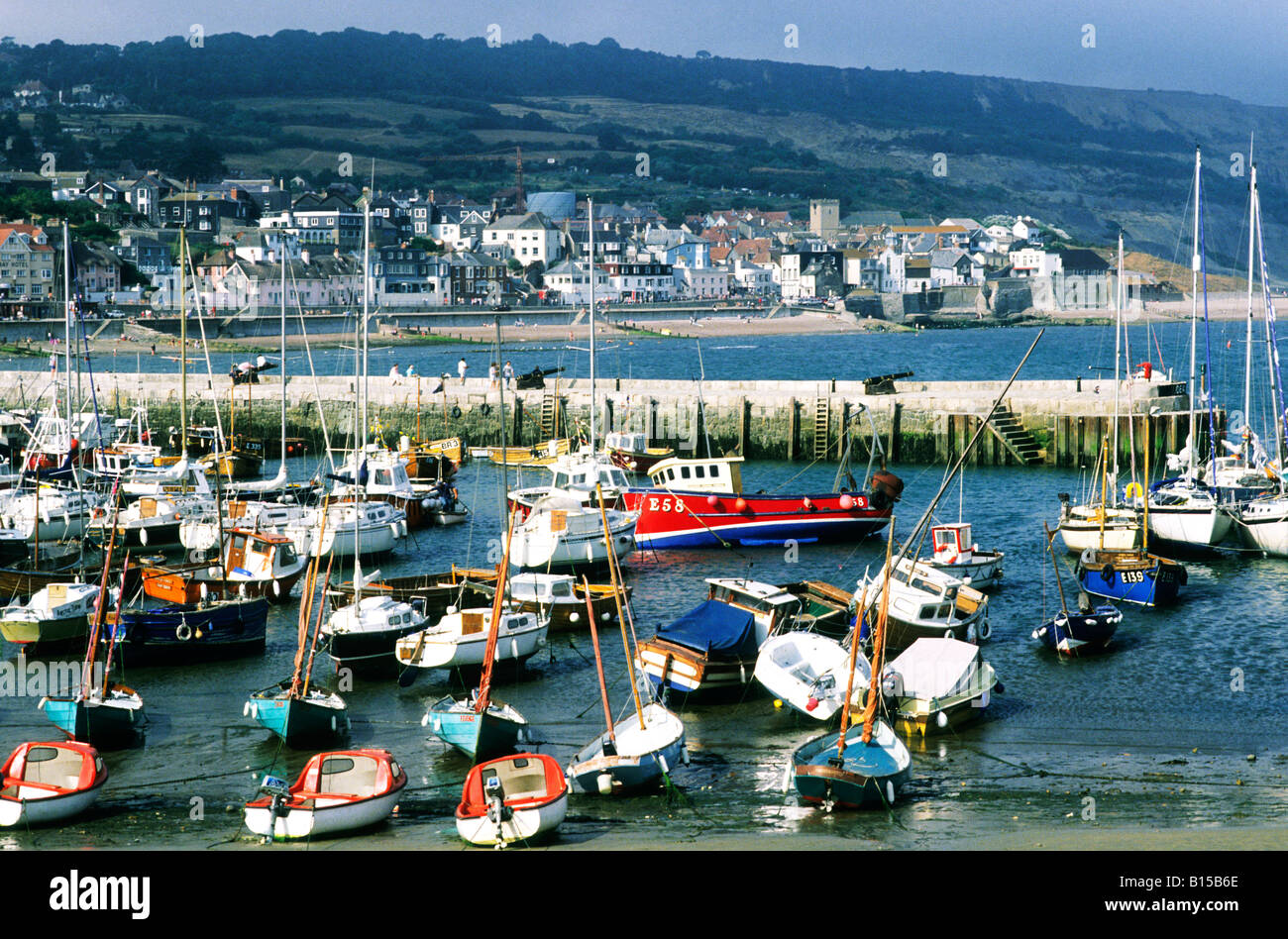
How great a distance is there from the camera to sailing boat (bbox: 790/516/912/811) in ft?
44.9

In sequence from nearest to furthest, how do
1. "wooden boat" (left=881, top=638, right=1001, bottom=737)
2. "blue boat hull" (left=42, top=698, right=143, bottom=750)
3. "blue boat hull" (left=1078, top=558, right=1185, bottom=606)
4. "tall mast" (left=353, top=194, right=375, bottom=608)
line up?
"blue boat hull" (left=42, top=698, right=143, bottom=750) → "wooden boat" (left=881, top=638, right=1001, bottom=737) → "tall mast" (left=353, top=194, right=375, bottom=608) → "blue boat hull" (left=1078, top=558, right=1185, bottom=606)

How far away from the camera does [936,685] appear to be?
17.2m

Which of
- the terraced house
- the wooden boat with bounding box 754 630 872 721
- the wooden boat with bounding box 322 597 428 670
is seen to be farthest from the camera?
the terraced house

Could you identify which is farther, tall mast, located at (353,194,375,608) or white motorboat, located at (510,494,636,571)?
white motorboat, located at (510,494,636,571)

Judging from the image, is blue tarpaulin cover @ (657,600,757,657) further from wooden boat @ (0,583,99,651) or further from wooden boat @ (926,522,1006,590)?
wooden boat @ (0,583,99,651)

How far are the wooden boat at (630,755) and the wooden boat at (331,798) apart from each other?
6.61ft

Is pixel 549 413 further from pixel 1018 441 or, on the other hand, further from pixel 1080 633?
pixel 1080 633

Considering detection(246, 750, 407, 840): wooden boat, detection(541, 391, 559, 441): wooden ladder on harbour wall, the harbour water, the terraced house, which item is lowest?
the harbour water

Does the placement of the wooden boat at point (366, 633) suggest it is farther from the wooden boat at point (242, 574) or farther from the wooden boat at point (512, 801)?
the wooden boat at point (512, 801)

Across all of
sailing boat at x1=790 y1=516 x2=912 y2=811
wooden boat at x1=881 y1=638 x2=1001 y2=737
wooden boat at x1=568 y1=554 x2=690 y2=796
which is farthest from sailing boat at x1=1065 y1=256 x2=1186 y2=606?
wooden boat at x1=568 y1=554 x2=690 y2=796

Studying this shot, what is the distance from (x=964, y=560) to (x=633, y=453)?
15621 millimetres

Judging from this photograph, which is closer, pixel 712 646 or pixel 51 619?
pixel 712 646

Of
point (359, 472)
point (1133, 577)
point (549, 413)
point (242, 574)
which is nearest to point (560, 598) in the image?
point (242, 574)

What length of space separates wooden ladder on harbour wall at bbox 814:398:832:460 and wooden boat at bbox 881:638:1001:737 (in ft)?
82.3
